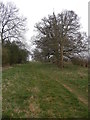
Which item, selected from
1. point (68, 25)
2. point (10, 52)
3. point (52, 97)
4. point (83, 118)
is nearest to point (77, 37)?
point (68, 25)

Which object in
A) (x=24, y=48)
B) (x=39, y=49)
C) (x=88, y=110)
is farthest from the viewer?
(x=24, y=48)

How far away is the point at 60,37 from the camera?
33125 millimetres

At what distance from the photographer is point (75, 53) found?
126ft

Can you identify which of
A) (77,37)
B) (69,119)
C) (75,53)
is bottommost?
(69,119)

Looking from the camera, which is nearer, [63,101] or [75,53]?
[63,101]

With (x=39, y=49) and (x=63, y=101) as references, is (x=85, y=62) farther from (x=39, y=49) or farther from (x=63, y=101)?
(x=63, y=101)

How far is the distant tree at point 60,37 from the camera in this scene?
111 feet

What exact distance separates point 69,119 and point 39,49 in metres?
33.4

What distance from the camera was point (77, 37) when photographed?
Result: 38656 millimetres

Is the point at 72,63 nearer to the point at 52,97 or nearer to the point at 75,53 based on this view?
the point at 75,53

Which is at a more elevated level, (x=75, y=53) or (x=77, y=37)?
(x=77, y=37)

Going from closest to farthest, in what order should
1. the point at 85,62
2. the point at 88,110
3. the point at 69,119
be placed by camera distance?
1. the point at 69,119
2. the point at 88,110
3. the point at 85,62

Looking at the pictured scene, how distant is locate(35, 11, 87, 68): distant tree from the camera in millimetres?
33875

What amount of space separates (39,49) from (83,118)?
109 feet
